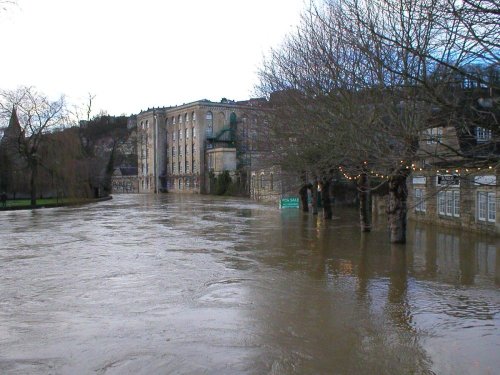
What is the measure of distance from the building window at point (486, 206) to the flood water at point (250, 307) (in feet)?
4.38

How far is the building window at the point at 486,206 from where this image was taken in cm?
1859

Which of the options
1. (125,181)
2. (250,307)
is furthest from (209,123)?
(250,307)

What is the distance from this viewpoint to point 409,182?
1017 inches

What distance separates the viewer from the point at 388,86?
27.1ft

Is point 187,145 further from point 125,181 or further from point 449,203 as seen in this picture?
point 449,203

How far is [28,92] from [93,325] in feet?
129

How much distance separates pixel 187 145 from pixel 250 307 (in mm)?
77985

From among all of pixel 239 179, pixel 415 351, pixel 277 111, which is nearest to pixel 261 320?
pixel 415 351

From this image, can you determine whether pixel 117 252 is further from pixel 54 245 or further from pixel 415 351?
pixel 415 351

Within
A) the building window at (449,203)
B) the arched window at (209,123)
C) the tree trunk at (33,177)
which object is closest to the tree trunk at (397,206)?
the building window at (449,203)

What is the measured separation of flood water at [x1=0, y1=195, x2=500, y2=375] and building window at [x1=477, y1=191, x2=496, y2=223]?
1.34m

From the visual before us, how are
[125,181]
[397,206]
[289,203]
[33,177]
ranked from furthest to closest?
[125,181], [33,177], [289,203], [397,206]

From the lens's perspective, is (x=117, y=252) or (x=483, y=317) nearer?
(x=483, y=317)

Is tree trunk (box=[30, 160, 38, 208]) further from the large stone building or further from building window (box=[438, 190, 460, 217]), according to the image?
building window (box=[438, 190, 460, 217])
